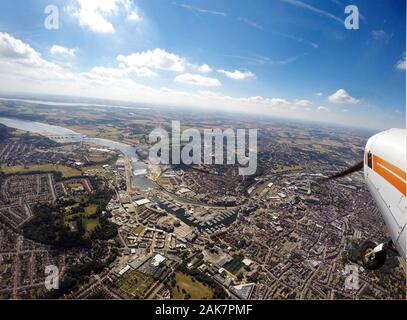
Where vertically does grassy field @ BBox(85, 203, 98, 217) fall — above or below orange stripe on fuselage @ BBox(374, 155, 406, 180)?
below

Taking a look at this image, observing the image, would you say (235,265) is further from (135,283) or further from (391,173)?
(391,173)

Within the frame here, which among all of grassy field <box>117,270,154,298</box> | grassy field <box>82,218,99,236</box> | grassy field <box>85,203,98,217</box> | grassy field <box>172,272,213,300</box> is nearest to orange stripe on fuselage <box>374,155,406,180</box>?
grassy field <box>172,272,213,300</box>

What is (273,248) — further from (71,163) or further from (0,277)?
(71,163)

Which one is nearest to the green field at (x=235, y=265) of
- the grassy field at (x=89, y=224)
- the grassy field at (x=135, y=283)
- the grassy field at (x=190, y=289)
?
the grassy field at (x=190, y=289)

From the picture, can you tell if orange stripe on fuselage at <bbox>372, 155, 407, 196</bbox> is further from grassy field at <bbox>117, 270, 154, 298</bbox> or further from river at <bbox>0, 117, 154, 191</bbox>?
river at <bbox>0, 117, 154, 191</bbox>

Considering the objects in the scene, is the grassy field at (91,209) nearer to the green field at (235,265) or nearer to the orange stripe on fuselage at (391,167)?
the green field at (235,265)

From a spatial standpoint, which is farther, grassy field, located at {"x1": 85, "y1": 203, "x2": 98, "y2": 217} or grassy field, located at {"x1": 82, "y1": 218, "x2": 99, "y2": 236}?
grassy field, located at {"x1": 85, "y1": 203, "x2": 98, "y2": 217}

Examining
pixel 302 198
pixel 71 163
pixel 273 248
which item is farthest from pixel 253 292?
pixel 71 163

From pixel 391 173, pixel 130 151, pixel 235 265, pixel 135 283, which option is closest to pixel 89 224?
pixel 135 283
